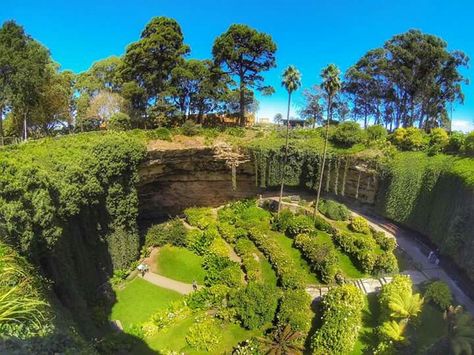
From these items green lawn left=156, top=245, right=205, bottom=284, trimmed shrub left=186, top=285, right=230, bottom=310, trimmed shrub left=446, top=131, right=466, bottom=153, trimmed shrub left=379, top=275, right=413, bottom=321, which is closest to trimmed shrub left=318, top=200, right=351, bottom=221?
trimmed shrub left=446, top=131, right=466, bottom=153

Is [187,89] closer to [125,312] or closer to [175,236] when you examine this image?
[175,236]

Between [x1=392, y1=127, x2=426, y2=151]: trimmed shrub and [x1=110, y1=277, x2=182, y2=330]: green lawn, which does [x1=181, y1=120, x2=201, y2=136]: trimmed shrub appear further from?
[x1=392, y1=127, x2=426, y2=151]: trimmed shrub

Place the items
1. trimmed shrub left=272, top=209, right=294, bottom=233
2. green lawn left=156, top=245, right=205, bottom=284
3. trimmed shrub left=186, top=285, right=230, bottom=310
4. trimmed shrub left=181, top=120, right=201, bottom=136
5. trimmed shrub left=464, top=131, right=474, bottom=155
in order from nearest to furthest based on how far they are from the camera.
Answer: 1. trimmed shrub left=186, top=285, right=230, bottom=310
2. trimmed shrub left=464, top=131, right=474, bottom=155
3. green lawn left=156, top=245, right=205, bottom=284
4. trimmed shrub left=272, top=209, right=294, bottom=233
5. trimmed shrub left=181, top=120, right=201, bottom=136

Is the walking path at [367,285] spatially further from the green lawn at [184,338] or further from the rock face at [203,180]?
the rock face at [203,180]

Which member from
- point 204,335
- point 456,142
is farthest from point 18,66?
point 456,142

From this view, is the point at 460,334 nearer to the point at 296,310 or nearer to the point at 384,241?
the point at 296,310

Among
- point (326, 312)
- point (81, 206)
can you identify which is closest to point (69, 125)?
point (81, 206)
